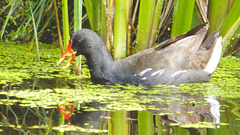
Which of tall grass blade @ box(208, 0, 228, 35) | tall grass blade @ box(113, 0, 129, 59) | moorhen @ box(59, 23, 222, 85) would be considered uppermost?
tall grass blade @ box(208, 0, 228, 35)

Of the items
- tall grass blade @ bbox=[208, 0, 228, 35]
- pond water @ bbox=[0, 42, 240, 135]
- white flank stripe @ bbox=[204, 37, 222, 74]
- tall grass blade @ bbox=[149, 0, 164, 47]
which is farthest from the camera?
tall grass blade @ bbox=[208, 0, 228, 35]

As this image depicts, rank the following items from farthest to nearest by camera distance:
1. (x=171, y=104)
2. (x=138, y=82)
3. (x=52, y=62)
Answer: (x=52, y=62) < (x=138, y=82) < (x=171, y=104)

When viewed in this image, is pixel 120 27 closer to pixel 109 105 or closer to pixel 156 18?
pixel 156 18

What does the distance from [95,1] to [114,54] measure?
0.61 m

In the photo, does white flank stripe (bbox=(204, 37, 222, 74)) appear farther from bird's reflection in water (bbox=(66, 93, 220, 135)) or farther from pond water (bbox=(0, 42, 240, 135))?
bird's reflection in water (bbox=(66, 93, 220, 135))

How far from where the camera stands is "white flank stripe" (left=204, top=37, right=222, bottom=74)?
414 centimetres

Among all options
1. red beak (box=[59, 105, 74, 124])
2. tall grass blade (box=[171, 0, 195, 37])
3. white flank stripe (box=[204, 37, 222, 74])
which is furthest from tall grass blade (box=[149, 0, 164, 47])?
red beak (box=[59, 105, 74, 124])

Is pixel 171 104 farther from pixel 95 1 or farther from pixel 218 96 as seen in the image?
pixel 95 1

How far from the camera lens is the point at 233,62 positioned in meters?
4.97

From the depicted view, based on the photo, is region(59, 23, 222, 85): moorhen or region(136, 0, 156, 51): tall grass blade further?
region(136, 0, 156, 51): tall grass blade

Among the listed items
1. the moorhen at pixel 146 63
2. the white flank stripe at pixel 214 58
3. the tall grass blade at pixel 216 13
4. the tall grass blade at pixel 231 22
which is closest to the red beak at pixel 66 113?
the moorhen at pixel 146 63

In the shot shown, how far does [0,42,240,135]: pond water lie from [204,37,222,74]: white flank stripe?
133 millimetres

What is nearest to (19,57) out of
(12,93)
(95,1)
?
(95,1)

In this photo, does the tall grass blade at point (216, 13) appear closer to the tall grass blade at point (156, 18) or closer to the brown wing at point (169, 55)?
the brown wing at point (169, 55)
